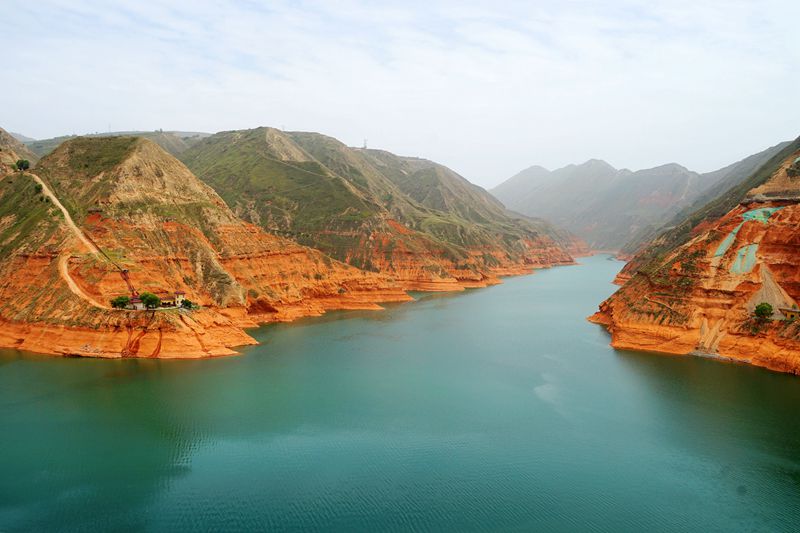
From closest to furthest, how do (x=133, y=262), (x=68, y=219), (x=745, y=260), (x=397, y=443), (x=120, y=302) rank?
(x=397, y=443) → (x=120, y=302) → (x=745, y=260) → (x=133, y=262) → (x=68, y=219)

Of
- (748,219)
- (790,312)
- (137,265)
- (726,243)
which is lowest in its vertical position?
(790,312)

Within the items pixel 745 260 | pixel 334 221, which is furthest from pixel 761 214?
pixel 334 221

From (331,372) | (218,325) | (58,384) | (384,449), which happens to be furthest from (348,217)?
(384,449)

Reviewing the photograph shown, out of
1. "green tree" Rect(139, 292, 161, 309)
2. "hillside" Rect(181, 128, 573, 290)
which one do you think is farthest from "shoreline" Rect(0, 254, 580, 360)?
"hillside" Rect(181, 128, 573, 290)

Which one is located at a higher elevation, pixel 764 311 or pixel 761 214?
pixel 761 214

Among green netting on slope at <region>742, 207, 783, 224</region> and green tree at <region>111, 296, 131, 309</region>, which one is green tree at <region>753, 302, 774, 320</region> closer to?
green netting on slope at <region>742, 207, 783, 224</region>

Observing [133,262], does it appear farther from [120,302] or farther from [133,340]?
[133,340]

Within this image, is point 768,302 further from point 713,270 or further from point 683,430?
point 683,430
